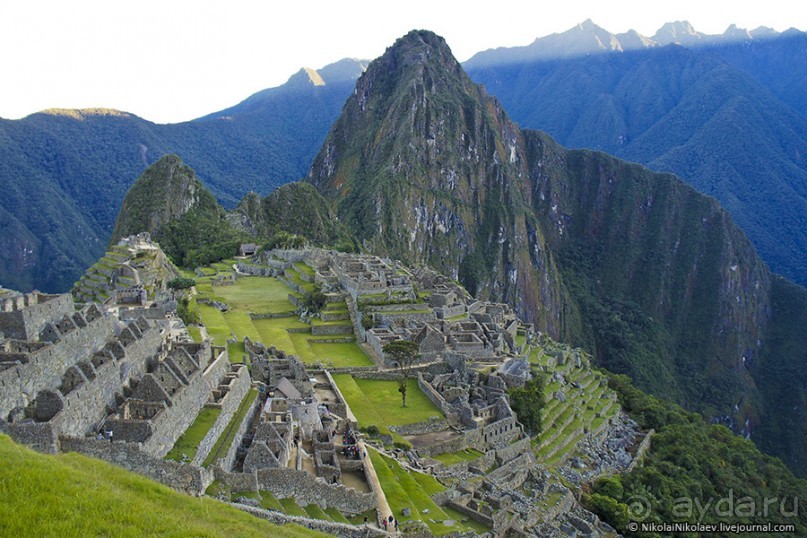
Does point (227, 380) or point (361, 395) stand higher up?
point (227, 380)

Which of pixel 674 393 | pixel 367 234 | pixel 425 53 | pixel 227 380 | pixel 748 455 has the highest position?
pixel 425 53

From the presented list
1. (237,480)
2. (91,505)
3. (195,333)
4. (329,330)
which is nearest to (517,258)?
(329,330)

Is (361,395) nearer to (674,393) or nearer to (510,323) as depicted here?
(510,323)

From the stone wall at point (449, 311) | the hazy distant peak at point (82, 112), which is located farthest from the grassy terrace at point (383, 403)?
the hazy distant peak at point (82, 112)

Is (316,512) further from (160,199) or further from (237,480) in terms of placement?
(160,199)

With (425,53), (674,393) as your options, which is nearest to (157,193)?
(674,393)

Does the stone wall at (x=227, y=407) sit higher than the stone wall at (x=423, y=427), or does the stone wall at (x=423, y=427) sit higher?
the stone wall at (x=227, y=407)

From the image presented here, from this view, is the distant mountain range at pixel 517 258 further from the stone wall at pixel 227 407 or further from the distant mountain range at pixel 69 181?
the stone wall at pixel 227 407
